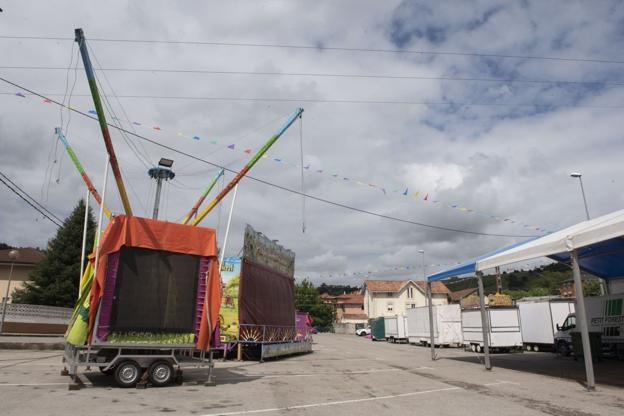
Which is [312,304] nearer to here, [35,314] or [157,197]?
[35,314]

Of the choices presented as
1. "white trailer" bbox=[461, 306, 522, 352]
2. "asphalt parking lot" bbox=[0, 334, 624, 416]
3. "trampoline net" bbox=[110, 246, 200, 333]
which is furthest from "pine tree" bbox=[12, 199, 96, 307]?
"white trailer" bbox=[461, 306, 522, 352]

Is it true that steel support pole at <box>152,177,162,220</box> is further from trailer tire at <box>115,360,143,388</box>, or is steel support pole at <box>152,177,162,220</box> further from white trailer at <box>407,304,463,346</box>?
white trailer at <box>407,304,463,346</box>

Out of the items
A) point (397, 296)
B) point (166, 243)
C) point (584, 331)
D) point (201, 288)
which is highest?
point (397, 296)

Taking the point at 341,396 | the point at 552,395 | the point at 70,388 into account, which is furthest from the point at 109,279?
the point at 552,395

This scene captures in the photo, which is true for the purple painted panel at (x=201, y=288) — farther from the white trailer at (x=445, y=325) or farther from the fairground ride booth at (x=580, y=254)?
the white trailer at (x=445, y=325)

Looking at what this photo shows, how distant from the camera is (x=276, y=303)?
21500 mm

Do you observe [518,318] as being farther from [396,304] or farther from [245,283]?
[396,304]

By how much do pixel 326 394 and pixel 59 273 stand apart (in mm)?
29992

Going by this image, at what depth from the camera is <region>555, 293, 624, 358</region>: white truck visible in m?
17.8

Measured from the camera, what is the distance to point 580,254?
1619 cm

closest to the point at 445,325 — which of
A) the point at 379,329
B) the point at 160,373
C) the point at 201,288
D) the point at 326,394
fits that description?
the point at 379,329

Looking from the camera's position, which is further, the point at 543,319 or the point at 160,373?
the point at 543,319

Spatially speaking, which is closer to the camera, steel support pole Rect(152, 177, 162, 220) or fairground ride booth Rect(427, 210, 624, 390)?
fairground ride booth Rect(427, 210, 624, 390)

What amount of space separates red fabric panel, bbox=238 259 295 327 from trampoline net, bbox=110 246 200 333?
7218 mm
